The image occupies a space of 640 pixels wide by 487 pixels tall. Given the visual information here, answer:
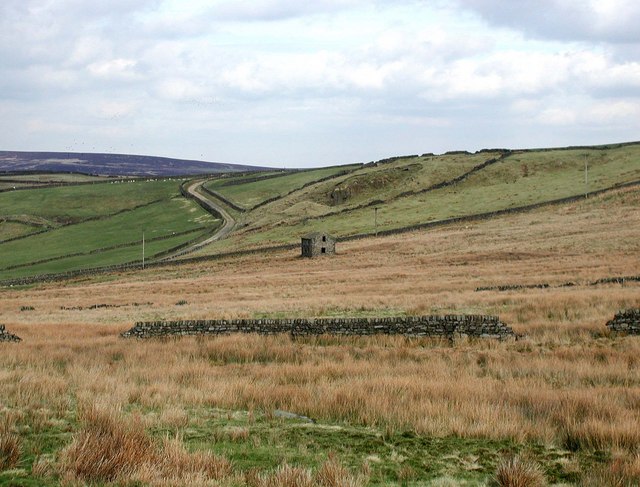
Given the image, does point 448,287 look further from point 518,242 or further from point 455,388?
point 518,242

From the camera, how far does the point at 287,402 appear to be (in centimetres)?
1182

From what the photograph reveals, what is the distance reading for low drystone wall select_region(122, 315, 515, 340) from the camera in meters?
20.4

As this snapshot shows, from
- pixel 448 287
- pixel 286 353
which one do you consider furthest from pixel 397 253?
pixel 286 353

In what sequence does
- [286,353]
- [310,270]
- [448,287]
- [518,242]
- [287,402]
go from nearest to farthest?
1. [287,402]
2. [286,353]
3. [448,287]
4. [310,270]
5. [518,242]

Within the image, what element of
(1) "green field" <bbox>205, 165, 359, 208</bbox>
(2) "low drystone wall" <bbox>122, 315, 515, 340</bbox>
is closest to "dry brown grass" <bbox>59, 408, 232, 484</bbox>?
(2) "low drystone wall" <bbox>122, 315, 515, 340</bbox>

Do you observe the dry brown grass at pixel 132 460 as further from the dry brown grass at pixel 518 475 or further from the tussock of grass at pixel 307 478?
the dry brown grass at pixel 518 475

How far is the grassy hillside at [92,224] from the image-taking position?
105 meters

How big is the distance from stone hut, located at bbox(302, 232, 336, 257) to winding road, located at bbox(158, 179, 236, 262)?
23551mm

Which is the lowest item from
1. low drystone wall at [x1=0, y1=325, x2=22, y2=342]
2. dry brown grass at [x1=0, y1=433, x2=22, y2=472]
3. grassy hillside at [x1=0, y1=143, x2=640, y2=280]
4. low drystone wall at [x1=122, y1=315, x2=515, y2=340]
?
low drystone wall at [x1=0, y1=325, x2=22, y2=342]

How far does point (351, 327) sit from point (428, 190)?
120 meters

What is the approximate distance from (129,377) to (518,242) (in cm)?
→ 6716

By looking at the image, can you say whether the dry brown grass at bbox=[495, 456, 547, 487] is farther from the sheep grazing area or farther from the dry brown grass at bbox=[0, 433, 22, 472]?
the dry brown grass at bbox=[0, 433, 22, 472]

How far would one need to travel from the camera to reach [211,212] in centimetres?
14312

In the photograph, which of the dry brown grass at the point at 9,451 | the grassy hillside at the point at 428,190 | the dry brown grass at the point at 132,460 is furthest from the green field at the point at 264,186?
the dry brown grass at the point at 132,460
